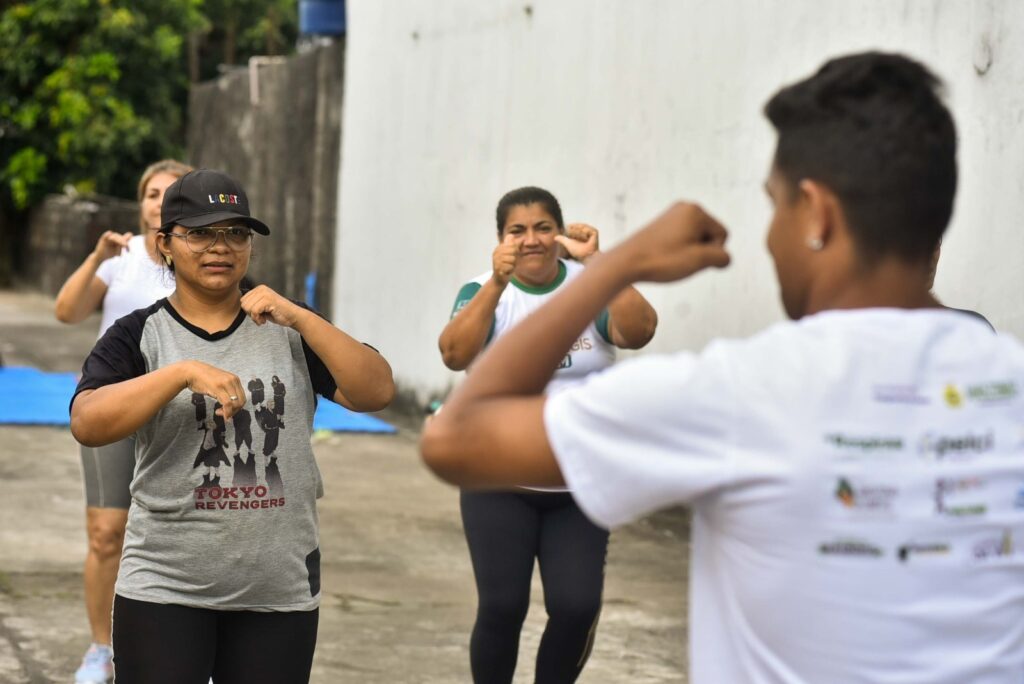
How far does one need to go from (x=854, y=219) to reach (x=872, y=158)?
78mm

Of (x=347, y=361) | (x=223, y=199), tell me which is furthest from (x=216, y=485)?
(x=223, y=199)

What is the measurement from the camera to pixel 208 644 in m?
3.92

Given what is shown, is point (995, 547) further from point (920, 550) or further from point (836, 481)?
point (836, 481)

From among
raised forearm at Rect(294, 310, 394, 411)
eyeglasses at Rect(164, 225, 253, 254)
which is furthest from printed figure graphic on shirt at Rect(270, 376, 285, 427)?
eyeglasses at Rect(164, 225, 253, 254)

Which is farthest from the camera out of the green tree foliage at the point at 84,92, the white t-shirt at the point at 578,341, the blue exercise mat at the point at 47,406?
the green tree foliage at the point at 84,92

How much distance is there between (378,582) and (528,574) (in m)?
2.97

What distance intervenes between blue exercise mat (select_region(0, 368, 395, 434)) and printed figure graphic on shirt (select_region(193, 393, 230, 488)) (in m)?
7.91

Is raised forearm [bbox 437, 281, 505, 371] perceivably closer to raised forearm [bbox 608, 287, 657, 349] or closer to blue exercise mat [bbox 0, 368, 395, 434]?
raised forearm [bbox 608, 287, 657, 349]

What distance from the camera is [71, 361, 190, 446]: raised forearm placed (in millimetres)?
3697

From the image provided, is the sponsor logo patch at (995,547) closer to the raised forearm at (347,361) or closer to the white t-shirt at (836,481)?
the white t-shirt at (836,481)

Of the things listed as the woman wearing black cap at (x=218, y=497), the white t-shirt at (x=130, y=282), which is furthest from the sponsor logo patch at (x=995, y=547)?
the white t-shirt at (x=130, y=282)

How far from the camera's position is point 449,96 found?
42.5 ft

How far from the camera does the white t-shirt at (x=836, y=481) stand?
1.86 meters

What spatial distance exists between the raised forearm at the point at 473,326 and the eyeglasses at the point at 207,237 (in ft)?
3.80
